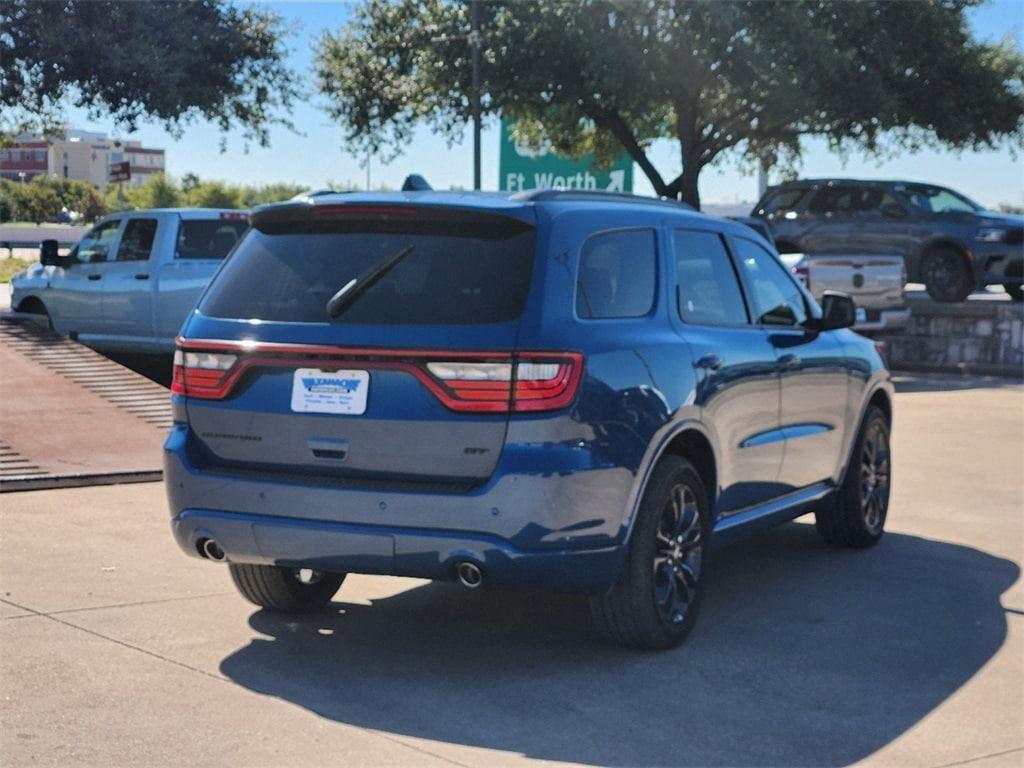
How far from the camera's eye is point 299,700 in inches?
214

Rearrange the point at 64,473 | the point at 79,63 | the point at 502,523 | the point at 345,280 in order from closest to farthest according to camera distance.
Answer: the point at 502,523 < the point at 345,280 < the point at 64,473 < the point at 79,63

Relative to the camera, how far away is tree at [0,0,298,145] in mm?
24109

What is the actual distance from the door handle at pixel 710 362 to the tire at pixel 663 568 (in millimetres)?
409

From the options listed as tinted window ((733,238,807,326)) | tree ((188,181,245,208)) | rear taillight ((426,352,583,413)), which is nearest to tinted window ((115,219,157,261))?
tinted window ((733,238,807,326))

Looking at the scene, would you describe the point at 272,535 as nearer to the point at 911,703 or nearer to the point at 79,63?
the point at 911,703

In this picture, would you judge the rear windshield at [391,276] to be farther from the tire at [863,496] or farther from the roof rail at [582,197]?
the tire at [863,496]

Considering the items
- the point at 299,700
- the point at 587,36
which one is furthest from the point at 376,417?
the point at 587,36

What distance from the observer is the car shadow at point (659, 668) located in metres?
5.16

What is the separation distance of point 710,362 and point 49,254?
1063cm

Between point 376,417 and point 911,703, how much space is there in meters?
2.12

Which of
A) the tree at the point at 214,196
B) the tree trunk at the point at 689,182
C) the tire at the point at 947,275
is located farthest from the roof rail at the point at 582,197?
the tree at the point at 214,196

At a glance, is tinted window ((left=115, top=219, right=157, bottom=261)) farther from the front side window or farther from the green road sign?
the green road sign

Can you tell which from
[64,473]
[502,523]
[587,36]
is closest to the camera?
[502,523]

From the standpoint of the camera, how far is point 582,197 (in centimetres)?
633
